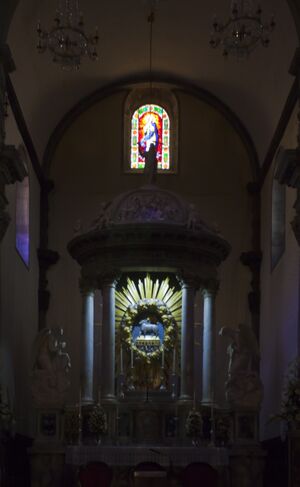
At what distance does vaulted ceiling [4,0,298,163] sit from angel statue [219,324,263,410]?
4237 millimetres

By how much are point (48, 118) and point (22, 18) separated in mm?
4139

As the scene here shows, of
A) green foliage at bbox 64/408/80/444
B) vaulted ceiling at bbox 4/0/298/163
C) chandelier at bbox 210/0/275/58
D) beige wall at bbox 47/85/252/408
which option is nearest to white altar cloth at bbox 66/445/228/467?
green foliage at bbox 64/408/80/444

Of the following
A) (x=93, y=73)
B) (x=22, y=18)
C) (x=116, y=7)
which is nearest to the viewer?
(x=22, y=18)

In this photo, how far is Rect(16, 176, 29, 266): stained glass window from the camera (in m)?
19.2

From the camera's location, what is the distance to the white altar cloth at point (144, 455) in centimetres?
1561

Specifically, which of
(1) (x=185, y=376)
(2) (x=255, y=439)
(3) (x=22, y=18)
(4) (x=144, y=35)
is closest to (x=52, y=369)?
(1) (x=185, y=376)

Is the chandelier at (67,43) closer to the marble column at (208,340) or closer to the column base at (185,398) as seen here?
the marble column at (208,340)

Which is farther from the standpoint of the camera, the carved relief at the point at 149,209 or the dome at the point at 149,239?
the carved relief at the point at 149,209

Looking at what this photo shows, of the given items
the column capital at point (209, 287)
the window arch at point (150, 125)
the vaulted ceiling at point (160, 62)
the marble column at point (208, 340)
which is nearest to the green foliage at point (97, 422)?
the marble column at point (208, 340)

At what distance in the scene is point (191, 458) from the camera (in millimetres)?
15672

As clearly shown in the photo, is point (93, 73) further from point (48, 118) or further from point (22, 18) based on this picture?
point (22, 18)

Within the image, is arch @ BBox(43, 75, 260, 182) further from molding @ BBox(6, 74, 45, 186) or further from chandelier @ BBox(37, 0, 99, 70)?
chandelier @ BBox(37, 0, 99, 70)

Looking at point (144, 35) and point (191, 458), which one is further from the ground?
point (144, 35)

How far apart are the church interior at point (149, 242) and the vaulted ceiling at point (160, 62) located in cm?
5
